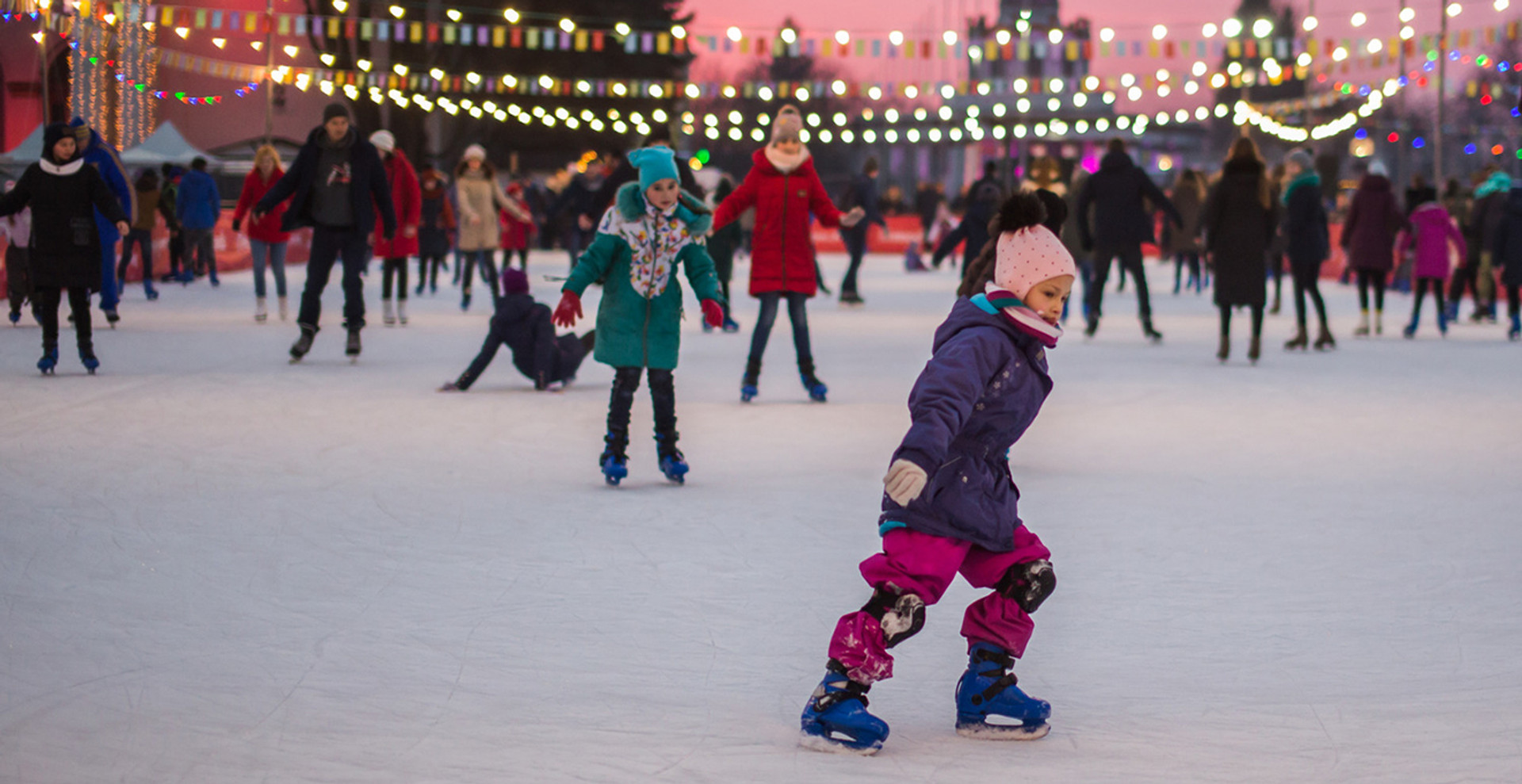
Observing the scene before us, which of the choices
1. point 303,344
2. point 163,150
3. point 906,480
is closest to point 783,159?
point 303,344

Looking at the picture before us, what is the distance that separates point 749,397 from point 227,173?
27586 millimetres

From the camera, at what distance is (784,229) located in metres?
9.49

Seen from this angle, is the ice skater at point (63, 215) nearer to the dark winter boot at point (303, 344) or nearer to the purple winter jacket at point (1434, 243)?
the dark winter boot at point (303, 344)

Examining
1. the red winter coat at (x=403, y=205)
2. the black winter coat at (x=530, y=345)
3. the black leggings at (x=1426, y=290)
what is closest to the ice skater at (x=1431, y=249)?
the black leggings at (x=1426, y=290)

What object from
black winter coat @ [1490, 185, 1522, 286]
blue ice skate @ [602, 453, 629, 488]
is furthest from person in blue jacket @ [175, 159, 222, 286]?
blue ice skate @ [602, 453, 629, 488]

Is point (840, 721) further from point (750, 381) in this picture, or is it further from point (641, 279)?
point (750, 381)

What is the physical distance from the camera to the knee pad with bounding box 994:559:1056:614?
342cm

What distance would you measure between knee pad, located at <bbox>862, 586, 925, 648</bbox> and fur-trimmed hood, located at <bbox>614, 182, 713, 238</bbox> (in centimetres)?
347

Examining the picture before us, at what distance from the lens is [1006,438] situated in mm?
3416

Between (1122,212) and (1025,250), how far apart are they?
1077 cm

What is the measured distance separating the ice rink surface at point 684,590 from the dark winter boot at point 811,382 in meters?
0.17

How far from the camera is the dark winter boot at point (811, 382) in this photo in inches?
381

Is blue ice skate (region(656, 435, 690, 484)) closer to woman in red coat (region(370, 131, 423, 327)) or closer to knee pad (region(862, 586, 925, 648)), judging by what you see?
knee pad (region(862, 586, 925, 648))

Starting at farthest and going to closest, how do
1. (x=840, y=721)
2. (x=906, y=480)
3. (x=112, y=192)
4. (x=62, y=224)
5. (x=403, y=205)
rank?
(x=403, y=205), (x=112, y=192), (x=62, y=224), (x=840, y=721), (x=906, y=480)
